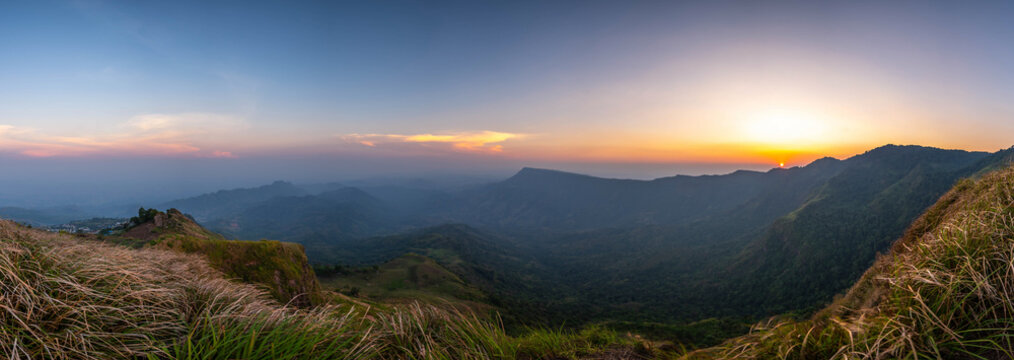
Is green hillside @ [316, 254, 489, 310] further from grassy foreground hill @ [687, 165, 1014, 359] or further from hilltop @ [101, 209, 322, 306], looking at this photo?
grassy foreground hill @ [687, 165, 1014, 359]

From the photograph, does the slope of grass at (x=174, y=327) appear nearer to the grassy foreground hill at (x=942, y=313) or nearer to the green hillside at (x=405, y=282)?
the grassy foreground hill at (x=942, y=313)

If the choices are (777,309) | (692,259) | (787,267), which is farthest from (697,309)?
(692,259)

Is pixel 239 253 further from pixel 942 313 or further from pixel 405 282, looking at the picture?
pixel 405 282

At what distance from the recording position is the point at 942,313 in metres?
2.60

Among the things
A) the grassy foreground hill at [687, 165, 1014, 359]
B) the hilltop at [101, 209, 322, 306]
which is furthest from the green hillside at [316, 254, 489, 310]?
the grassy foreground hill at [687, 165, 1014, 359]

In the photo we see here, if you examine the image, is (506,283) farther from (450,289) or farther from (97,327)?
(97,327)

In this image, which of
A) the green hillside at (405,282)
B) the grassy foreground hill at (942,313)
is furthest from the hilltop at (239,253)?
the green hillside at (405,282)

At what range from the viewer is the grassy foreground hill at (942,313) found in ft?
7.86

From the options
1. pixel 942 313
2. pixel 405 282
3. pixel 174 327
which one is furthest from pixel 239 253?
pixel 405 282

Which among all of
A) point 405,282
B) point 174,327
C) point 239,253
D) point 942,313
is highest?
point 942,313

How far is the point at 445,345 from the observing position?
3.54 metres

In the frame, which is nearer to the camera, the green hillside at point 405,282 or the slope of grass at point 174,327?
the slope of grass at point 174,327

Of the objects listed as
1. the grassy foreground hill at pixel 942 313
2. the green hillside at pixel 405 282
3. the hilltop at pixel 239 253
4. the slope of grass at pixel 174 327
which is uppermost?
the grassy foreground hill at pixel 942 313

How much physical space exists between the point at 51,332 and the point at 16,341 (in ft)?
0.99
